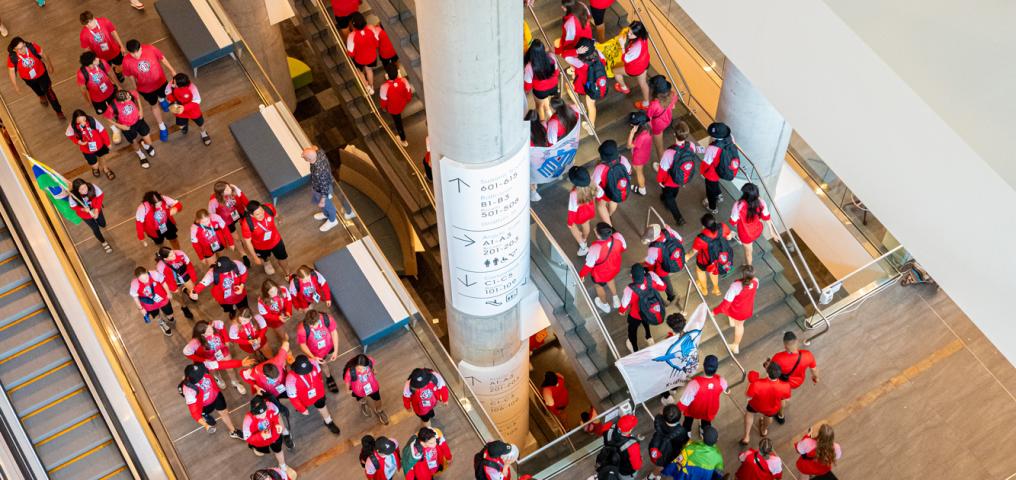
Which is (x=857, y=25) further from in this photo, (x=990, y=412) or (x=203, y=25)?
(x=203, y=25)

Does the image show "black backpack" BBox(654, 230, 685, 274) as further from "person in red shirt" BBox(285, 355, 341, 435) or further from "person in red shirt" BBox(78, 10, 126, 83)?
"person in red shirt" BBox(78, 10, 126, 83)

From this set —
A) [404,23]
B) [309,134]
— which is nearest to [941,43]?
[404,23]

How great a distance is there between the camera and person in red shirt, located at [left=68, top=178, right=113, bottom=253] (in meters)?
12.5

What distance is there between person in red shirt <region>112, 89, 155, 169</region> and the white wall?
278 inches

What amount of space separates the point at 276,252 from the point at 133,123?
7.83 ft

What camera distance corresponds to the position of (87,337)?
1202 centimetres

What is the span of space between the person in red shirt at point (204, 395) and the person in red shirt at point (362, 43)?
14.4ft

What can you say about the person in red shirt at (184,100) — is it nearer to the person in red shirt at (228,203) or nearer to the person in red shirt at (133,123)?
the person in red shirt at (133,123)

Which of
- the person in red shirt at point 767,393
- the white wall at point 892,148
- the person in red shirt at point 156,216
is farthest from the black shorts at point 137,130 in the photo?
the person in red shirt at point 767,393

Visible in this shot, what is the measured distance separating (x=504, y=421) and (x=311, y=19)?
256 inches

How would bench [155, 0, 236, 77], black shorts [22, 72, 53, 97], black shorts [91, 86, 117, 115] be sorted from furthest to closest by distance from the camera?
1. bench [155, 0, 236, 77]
2. black shorts [22, 72, 53, 97]
3. black shorts [91, 86, 117, 115]

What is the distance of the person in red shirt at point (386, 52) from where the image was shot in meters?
14.4

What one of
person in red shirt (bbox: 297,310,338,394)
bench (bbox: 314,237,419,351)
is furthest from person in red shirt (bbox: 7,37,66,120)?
person in red shirt (bbox: 297,310,338,394)

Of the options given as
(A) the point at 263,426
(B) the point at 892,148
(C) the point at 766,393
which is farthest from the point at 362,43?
(B) the point at 892,148
